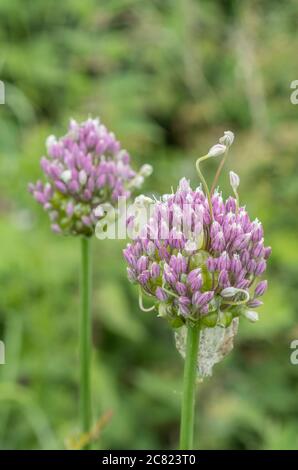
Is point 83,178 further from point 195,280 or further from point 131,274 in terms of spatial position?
point 195,280

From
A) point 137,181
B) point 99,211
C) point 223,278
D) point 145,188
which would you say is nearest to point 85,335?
point 99,211

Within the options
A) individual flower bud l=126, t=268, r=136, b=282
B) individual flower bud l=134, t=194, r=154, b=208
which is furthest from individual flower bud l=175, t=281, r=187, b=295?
individual flower bud l=134, t=194, r=154, b=208

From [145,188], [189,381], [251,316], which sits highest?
[145,188]

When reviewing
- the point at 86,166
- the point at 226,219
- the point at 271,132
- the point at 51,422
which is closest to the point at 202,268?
the point at 226,219

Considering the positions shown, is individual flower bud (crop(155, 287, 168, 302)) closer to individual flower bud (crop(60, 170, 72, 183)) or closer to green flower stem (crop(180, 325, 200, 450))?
green flower stem (crop(180, 325, 200, 450))

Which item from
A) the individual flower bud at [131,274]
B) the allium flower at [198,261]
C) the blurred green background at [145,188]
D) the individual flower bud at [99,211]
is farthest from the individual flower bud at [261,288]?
the blurred green background at [145,188]

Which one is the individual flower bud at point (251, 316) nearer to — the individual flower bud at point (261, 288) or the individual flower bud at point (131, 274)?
the individual flower bud at point (261, 288)

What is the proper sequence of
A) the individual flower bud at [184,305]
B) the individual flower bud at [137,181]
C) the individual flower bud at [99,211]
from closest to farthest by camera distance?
the individual flower bud at [184,305], the individual flower bud at [99,211], the individual flower bud at [137,181]
